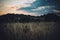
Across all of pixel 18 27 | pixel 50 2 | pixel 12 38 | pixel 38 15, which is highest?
pixel 50 2

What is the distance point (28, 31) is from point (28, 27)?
52mm

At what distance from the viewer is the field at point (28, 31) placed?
1727 mm

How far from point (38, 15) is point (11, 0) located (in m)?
0.41

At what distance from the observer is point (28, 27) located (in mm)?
1734

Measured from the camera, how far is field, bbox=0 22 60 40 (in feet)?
5.66

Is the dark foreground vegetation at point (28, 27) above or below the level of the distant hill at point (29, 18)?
below

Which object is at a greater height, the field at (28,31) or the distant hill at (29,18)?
the distant hill at (29,18)

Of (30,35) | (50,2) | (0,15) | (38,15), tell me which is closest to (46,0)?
(50,2)

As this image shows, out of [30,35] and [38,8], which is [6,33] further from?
[38,8]

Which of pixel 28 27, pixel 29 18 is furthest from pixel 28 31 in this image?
pixel 29 18

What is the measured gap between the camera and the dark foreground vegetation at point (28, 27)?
173 cm

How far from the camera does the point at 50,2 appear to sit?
69.6 inches

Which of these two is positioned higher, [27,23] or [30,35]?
[27,23]

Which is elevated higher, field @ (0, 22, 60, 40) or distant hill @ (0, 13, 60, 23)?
distant hill @ (0, 13, 60, 23)
